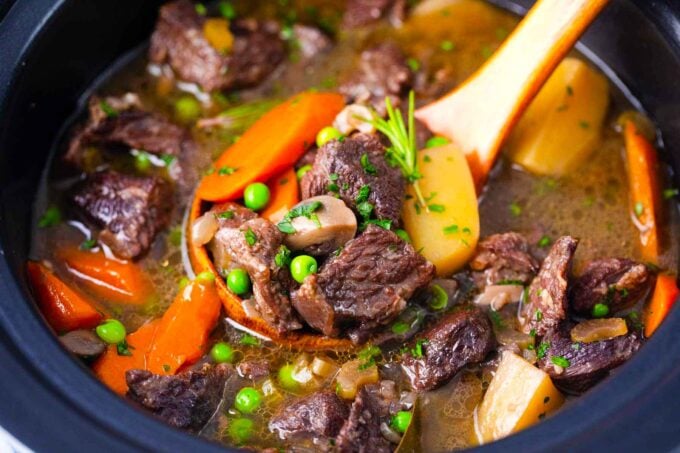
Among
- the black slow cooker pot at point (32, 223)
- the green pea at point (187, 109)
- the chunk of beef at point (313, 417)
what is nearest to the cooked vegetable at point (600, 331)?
the black slow cooker pot at point (32, 223)

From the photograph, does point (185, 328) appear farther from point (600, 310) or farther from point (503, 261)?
point (600, 310)

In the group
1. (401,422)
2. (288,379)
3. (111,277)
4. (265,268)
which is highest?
(265,268)

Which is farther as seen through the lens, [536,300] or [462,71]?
[462,71]

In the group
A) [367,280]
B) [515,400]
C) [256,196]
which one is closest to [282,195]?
[256,196]

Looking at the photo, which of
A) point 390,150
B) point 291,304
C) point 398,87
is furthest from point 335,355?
point 398,87

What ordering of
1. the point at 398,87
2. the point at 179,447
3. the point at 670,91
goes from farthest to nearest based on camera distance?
the point at 398,87 < the point at 670,91 < the point at 179,447

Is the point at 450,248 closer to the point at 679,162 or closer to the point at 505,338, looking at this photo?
the point at 505,338

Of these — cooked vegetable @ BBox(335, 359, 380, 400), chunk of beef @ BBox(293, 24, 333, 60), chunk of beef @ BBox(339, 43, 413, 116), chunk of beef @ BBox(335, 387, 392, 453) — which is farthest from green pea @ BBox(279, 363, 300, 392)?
chunk of beef @ BBox(293, 24, 333, 60)

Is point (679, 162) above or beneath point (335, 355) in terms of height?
above
